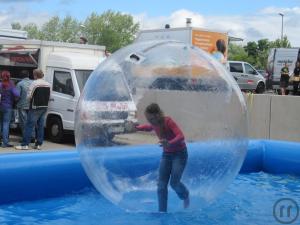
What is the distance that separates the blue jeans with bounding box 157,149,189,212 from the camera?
20.0ft

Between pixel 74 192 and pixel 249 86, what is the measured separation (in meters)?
19.5

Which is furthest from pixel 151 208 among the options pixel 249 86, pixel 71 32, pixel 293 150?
pixel 71 32

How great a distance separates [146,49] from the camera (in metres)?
6.30

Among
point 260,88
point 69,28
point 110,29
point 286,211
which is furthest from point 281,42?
point 286,211

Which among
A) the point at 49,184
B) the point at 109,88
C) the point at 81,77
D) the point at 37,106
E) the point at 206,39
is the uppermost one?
the point at 206,39

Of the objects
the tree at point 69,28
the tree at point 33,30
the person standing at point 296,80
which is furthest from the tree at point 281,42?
the person standing at point 296,80

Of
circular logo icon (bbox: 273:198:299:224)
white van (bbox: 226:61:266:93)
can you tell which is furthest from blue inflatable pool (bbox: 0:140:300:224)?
white van (bbox: 226:61:266:93)

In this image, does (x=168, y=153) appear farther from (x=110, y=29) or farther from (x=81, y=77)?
(x=110, y=29)

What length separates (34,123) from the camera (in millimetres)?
11531

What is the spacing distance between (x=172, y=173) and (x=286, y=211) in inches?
78.0

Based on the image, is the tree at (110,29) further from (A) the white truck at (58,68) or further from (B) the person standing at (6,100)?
(B) the person standing at (6,100)

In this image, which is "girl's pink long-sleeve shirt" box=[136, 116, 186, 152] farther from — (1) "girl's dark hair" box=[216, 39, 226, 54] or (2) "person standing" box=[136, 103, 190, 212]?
(1) "girl's dark hair" box=[216, 39, 226, 54]

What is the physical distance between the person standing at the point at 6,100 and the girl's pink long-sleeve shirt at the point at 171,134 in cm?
621

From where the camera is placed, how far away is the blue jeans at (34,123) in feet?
37.7
